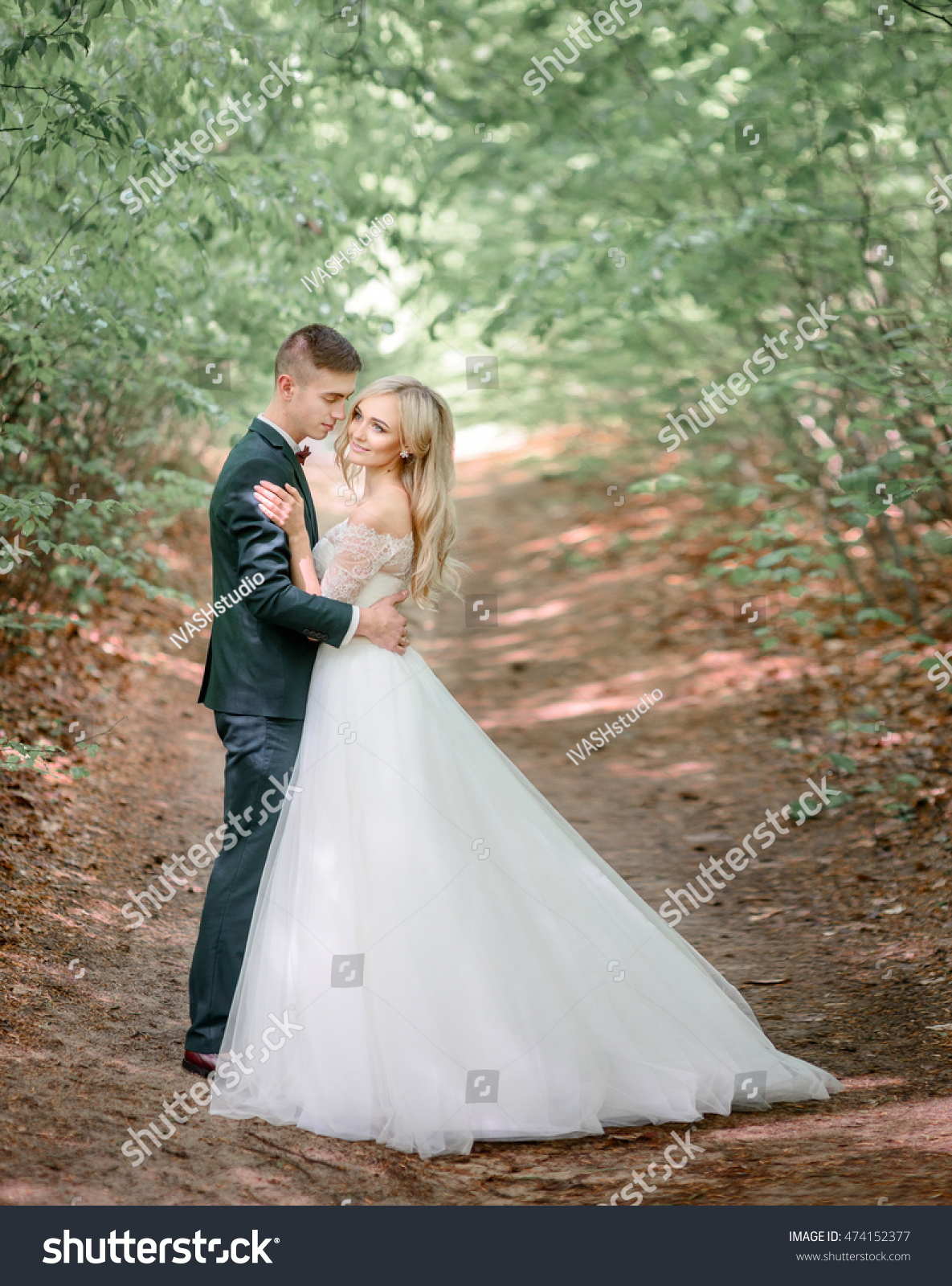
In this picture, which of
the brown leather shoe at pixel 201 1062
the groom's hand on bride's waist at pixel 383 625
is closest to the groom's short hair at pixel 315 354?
the groom's hand on bride's waist at pixel 383 625

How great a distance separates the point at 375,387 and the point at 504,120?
4.86 m

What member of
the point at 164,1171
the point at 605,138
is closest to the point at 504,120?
the point at 605,138

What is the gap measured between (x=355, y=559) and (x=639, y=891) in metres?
2.83

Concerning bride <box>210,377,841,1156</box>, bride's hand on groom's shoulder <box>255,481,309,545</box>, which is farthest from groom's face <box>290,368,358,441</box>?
bride's hand on groom's shoulder <box>255,481,309,545</box>

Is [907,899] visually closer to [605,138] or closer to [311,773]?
[311,773]

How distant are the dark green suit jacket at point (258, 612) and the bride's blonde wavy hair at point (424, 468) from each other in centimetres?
32

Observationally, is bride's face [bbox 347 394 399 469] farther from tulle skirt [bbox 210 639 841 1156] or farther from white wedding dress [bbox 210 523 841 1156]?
tulle skirt [bbox 210 639 841 1156]

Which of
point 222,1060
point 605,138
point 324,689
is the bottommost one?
point 222,1060

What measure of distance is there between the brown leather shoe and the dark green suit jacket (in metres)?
1.09

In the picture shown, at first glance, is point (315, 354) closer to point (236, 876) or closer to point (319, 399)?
point (319, 399)

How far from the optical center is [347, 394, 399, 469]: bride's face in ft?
11.8

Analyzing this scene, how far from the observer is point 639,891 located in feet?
18.3

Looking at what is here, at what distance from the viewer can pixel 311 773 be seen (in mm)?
3498

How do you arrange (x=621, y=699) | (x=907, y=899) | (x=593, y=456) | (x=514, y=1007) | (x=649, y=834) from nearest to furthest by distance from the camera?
(x=514, y=1007) < (x=907, y=899) < (x=649, y=834) < (x=621, y=699) < (x=593, y=456)
